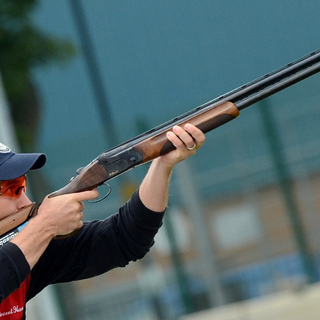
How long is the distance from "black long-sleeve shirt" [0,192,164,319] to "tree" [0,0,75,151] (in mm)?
6422

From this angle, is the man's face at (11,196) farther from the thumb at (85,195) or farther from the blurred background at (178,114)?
the blurred background at (178,114)

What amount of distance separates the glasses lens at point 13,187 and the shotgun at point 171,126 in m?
0.09

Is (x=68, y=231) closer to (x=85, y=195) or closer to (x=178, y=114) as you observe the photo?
(x=85, y=195)

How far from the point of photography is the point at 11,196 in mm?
4176

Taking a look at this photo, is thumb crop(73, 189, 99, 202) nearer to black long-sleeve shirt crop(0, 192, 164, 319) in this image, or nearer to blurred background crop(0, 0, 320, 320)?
black long-sleeve shirt crop(0, 192, 164, 319)

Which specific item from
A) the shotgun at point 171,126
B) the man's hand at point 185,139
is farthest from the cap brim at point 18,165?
the man's hand at point 185,139

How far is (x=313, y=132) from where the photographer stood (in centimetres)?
894

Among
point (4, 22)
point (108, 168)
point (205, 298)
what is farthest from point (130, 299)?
point (108, 168)

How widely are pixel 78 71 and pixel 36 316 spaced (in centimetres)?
280

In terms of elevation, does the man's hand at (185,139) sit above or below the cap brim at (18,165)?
below

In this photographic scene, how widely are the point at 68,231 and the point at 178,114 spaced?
16.8 ft

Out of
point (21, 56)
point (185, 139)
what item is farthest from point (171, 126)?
point (21, 56)

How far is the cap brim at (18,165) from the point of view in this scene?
4051 millimetres

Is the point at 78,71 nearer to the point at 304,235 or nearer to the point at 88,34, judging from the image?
the point at 88,34
